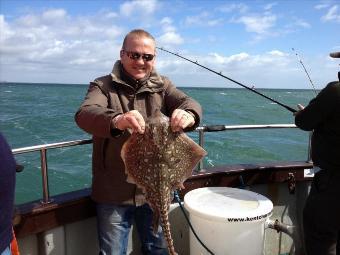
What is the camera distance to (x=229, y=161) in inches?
697

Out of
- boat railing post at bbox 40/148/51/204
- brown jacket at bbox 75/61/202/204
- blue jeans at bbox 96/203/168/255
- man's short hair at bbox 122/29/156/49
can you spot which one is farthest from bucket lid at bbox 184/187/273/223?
man's short hair at bbox 122/29/156/49

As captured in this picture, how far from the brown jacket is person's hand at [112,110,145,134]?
372mm

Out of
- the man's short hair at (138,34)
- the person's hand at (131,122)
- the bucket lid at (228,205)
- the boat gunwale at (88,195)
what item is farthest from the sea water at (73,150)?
the person's hand at (131,122)

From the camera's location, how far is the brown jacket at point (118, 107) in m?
2.92

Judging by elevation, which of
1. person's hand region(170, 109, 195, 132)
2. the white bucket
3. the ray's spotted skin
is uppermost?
person's hand region(170, 109, 195, 132)

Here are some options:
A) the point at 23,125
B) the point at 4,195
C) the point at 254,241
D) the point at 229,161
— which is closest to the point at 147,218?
the point at 254,241

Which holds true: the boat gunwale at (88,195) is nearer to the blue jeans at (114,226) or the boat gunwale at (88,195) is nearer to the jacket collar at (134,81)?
the blue jeans at (114,226)

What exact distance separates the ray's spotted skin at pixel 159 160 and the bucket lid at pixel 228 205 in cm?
62

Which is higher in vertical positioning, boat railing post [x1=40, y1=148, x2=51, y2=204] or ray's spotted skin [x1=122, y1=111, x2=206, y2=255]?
ray's spotted skin [x1=122, y1=111, x2=206, y2=255]

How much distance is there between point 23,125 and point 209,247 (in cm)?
2452

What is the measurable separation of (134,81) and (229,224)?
4.76 feet

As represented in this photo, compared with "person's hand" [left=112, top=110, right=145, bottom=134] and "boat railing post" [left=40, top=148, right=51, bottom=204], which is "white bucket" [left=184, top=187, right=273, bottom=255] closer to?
"person's hand" [left=112, top=110, right=145, bottom=134]

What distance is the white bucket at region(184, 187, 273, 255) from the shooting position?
10.3ft

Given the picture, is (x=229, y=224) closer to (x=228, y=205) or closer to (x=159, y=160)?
(x=228, y=205)
